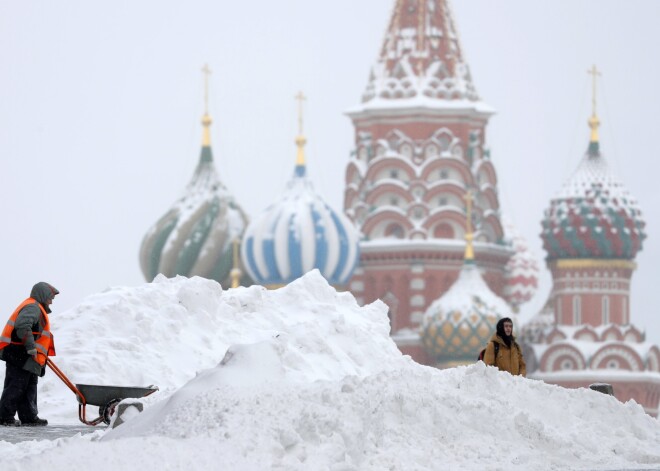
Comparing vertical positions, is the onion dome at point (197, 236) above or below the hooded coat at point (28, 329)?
above

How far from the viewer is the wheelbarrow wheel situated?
53.3ft

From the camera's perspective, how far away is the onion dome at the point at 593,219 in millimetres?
72250

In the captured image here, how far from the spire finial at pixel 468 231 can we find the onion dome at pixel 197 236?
6508 mm

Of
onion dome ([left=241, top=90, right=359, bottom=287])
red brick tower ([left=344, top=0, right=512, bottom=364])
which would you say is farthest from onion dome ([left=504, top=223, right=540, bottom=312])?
onion dome ([left=241, top=90, right=359, bottom=287])

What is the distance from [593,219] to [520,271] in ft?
19.4

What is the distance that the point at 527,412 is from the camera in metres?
14.1

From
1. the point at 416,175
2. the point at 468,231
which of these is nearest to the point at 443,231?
the point at 468,231

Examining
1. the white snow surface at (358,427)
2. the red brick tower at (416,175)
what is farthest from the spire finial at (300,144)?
the white snow surface at (358,427)

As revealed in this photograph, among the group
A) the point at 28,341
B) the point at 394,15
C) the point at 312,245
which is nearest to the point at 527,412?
the point at 28,341

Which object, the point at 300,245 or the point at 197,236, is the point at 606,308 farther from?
the point at 197,236

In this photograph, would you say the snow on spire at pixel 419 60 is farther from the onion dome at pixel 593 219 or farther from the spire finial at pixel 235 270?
the spire finial at pixel 235 270

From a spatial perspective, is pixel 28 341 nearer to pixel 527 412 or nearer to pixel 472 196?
pixel 527 412

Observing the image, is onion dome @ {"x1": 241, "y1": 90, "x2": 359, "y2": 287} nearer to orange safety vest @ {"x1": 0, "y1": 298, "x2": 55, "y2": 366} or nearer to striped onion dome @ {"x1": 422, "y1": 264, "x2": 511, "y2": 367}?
striped onion dome @ {"x1": 422, "y1": 264, "x2": 511, "y2": 367}

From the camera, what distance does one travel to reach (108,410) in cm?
1633
